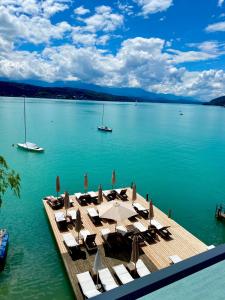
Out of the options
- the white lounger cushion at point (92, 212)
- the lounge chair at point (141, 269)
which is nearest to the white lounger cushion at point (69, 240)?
the white lounger cushion at point (92, 212)

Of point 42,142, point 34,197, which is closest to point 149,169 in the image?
point 34,197

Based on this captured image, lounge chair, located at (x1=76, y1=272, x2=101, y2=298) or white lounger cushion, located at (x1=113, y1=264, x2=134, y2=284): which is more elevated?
white lounger cushion, located at (x1=113, y1=264, x2=134, y2=284)

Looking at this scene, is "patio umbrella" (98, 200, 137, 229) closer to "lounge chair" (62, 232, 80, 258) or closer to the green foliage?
"lounge chair" (62, 232, 80, 258)

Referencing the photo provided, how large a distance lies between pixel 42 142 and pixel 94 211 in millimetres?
40684

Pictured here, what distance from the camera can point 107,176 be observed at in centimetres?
3288

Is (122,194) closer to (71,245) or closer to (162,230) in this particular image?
(162,230)

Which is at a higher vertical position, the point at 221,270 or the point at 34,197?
the point at 221,270

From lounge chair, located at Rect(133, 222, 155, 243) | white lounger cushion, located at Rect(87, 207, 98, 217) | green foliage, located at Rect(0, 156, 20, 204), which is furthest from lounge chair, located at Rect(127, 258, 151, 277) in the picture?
green foliage, located at Rect(0, 156, 20, 204)

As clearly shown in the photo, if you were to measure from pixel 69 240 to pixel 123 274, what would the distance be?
13.3 feet

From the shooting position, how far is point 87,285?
11.4 meters

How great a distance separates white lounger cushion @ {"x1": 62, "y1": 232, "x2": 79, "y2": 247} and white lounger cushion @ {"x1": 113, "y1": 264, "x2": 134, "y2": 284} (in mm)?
2885

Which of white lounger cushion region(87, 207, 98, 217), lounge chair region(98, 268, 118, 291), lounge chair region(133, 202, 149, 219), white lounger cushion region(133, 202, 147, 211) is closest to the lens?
lounge chair region(98, 268, 118, 291)

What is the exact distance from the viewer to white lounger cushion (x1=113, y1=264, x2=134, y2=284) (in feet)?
38.5

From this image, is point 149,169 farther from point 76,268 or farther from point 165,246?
point 76,268
